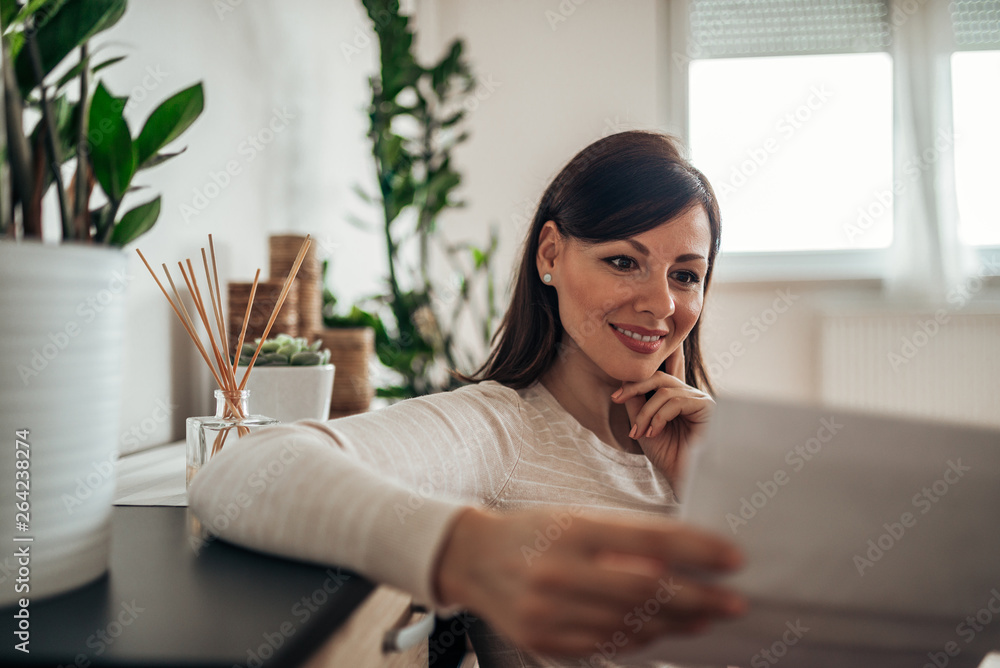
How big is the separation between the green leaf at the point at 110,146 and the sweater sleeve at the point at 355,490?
0.31m

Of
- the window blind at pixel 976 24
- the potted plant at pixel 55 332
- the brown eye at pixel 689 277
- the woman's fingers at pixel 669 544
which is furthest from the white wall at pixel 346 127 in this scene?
the window blind at pixel 976 24

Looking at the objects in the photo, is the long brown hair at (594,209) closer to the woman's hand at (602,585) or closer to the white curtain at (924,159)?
the woman's hand at (602,585)

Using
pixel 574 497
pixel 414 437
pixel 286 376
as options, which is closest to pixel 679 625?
pixel 414 437

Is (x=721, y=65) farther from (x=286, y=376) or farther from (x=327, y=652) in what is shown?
(x=327, y=652)

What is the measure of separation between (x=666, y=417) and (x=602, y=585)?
621mm

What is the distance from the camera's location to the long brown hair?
967mm

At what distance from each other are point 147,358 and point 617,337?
2.74 feet

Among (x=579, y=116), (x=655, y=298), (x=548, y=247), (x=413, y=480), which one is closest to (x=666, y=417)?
(x=655, y=298)

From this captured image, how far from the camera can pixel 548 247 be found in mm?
1056

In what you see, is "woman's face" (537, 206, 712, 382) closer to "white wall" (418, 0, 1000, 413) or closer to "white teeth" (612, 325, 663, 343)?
"white teeth" (612, 325, 663, 343)

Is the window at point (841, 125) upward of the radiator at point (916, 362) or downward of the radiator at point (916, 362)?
upward

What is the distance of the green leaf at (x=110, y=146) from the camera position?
2.20 feet

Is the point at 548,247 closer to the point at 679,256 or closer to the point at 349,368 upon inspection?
the point at 679,256

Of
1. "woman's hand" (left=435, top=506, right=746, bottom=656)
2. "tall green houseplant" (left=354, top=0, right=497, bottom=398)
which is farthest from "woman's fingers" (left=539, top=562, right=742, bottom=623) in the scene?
"tall green houseplant" (left=354, top=0, right=497, bottom=398)
